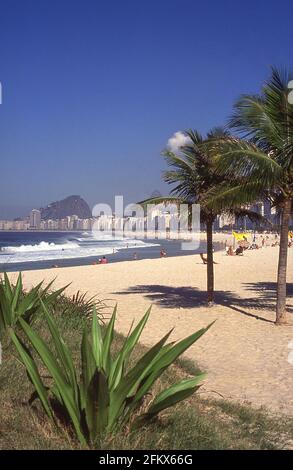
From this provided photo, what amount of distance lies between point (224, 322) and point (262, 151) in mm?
4055

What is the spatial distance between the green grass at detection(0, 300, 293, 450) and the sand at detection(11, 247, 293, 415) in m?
0.75

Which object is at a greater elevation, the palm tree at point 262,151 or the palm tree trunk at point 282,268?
the palm tree at point 262,151

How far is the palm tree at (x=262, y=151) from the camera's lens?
9.34m

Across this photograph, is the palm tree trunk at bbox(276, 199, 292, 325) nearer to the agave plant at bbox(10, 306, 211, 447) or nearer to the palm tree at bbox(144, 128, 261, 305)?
the palm tree at bbox(144, 128, 261, 305)

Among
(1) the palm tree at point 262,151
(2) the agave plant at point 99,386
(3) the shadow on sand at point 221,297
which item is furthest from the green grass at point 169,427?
(3) the shadow on sand at point 221,297

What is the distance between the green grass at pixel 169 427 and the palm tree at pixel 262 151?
5.41 m

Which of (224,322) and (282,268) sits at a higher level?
(282,268)

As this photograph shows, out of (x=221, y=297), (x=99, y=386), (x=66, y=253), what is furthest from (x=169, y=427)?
(x=66, y=253)

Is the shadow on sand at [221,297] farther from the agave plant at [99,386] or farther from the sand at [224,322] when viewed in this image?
the agave plant at [99,386]

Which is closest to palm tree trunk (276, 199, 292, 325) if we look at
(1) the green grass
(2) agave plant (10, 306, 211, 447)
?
(1) the green grass

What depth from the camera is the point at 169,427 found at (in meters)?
3.43

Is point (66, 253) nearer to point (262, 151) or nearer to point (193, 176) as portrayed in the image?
point (193, 176)
